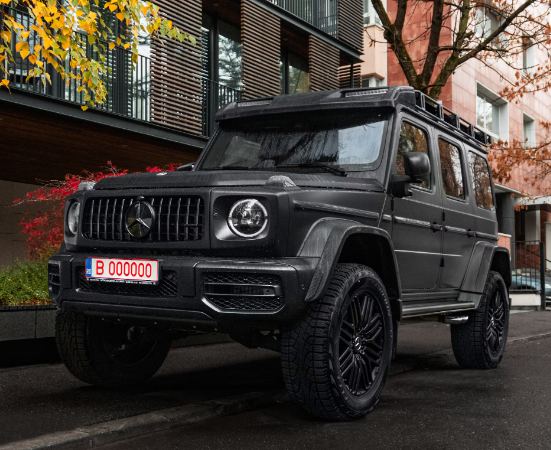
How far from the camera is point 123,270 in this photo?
4.70m

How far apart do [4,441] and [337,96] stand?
3.41 meters

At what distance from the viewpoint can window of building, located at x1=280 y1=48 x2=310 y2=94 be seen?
19.8 metres

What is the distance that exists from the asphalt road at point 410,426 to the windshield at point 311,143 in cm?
178

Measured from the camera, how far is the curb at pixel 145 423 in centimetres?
411

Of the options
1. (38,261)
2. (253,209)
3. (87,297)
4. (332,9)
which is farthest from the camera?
(332,9)

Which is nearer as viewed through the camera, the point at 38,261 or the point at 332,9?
the point at 38,261

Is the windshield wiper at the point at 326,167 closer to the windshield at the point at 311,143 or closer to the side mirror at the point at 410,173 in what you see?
the windshield at the point at 311,143

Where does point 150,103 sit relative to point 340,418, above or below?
above

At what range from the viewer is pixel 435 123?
6637 mm

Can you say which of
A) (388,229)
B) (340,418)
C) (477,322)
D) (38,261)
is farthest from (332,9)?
(340,418)

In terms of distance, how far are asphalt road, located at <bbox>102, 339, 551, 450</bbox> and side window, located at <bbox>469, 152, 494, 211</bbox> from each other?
83.8 inches

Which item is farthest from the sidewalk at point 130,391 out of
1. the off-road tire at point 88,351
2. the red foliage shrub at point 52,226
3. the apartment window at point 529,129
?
the apartment window at point 529,129

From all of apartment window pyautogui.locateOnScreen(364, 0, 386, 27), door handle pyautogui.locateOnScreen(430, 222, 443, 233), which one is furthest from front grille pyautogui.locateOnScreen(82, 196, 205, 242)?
apartment window pyautogui.locateOnScreen(364, 0, 386, 27)

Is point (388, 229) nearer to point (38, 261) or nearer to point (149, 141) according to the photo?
point (38, 261)
